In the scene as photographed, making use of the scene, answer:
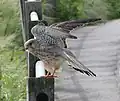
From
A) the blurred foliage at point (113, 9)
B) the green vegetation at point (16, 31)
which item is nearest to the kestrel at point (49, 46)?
the green vegetation at point (16, 31)

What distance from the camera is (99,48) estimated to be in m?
8.41

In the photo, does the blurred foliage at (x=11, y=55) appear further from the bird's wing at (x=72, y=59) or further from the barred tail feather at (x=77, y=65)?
the barred tail feather at (x=77, y=65)

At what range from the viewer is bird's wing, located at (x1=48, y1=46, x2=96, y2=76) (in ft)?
10.8

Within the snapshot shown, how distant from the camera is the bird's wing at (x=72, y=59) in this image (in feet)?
10.8

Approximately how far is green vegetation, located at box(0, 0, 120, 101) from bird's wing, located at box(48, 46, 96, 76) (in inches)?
64.4

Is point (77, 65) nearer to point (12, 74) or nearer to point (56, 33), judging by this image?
point (56, 33)

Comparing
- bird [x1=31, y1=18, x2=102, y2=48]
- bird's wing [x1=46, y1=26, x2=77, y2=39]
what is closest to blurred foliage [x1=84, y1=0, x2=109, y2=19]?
bird [x1=31, y1=18, x2=102, y2=48]

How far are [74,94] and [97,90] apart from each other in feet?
1.28

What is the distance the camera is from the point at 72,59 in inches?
137

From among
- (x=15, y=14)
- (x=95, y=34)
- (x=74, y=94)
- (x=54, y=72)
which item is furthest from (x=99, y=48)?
(x=54, y=72)

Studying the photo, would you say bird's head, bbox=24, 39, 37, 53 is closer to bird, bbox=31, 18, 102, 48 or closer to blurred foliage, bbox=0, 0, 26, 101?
bird, bbox=31, 18, 102, 48

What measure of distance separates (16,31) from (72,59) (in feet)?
13.2

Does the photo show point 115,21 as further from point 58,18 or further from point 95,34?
point 58,18

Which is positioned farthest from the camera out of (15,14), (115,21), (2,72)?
(115,21)
